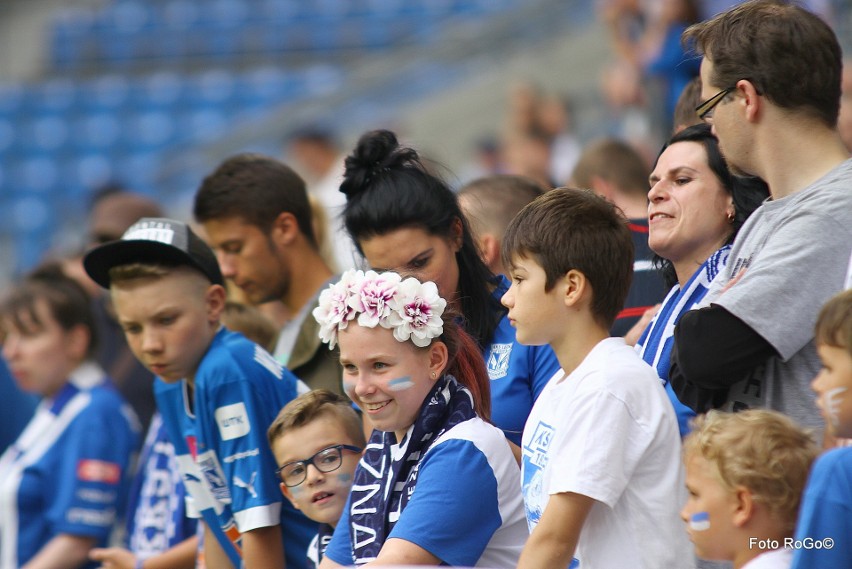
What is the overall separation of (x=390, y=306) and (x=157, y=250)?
3.62 ft

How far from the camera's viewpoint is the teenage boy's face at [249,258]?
4.12m

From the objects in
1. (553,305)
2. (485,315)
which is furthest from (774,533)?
(485,315)

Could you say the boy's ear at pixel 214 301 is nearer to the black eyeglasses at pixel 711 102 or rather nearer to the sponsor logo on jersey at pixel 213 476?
the sponsor logo on jersey at pixel 213 476

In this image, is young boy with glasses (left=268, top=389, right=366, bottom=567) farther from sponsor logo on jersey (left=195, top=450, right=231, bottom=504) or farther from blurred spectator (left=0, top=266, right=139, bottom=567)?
blurred spectator (left=0, top=266, right=139, bottom=567)

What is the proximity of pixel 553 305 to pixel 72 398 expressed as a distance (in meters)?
2.97

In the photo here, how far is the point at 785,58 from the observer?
2809mm

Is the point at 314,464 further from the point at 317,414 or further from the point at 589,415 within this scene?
the point at 589,415

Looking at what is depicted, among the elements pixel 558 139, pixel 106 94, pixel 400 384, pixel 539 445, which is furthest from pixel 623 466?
pixel 106 94

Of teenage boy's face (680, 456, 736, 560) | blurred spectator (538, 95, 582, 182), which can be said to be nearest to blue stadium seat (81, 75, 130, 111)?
blurred spectator (538, 95, 582, 182)

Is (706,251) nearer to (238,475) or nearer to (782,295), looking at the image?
(782,295)

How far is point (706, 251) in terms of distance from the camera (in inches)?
127

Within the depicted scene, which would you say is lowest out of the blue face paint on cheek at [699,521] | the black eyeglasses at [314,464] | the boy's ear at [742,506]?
the black eyeglasses at [314,464]

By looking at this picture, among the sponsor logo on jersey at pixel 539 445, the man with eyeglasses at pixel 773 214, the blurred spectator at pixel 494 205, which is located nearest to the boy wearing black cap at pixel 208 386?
the blurred spectator at pixel 494 205

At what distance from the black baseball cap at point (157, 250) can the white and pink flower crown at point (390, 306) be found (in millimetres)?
863
